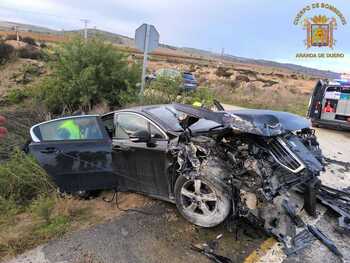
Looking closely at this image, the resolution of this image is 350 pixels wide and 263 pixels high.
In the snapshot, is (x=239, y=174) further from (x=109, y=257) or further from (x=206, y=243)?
(x=109, y=257)

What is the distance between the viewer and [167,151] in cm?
444

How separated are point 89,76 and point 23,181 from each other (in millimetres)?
6967

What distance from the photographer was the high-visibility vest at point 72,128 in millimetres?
5551

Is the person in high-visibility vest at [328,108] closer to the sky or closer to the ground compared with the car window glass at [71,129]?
closer to the sky

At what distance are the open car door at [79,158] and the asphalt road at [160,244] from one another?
0.98 meters

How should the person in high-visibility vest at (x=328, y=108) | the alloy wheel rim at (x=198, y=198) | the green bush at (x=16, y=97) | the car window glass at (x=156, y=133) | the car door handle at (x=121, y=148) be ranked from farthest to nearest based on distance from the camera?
the green bush at (x=16, y=97) → the person in high-visibility vest at (x=328, y=108) → the car door handle at (x=121, y=148) → the car window glass at (x=156, y=133) → the alloy wheel rim at (x=198, y=198)

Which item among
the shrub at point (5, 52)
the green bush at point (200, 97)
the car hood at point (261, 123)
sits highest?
the shrub at point (5, 52)

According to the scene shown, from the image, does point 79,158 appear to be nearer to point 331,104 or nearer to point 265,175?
point 265,175

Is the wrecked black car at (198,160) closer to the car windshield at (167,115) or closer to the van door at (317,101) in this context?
the car windshield at (167,115)

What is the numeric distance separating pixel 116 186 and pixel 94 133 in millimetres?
956

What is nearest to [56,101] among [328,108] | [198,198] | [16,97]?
[16,97]

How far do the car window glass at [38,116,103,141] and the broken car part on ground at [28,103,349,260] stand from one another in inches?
5.7

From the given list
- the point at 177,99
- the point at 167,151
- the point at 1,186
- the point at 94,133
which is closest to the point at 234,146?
the point at 167,151

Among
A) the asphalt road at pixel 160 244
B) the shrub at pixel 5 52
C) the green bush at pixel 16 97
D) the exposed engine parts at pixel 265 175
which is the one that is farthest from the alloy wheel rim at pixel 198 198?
the shrub at pixel 5 52
